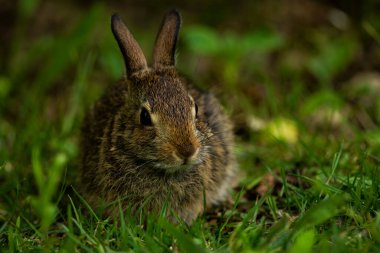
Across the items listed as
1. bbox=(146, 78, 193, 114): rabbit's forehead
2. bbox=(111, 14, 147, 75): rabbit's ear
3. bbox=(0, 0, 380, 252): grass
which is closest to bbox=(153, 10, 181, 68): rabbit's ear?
bbox=(111, 14, 147, 75): rabbit's ear

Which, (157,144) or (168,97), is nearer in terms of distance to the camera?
(157,144)

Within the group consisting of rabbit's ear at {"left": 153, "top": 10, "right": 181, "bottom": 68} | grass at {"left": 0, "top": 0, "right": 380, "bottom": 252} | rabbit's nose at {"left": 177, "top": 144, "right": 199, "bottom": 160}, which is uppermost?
rabbit's ear at {"left": 153, "top": 10, "right": 181, "bottom": 68}

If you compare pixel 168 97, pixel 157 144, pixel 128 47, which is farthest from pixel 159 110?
pixel 128 47

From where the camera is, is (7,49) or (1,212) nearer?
(1,212)

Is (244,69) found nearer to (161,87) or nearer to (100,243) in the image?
(161,87)

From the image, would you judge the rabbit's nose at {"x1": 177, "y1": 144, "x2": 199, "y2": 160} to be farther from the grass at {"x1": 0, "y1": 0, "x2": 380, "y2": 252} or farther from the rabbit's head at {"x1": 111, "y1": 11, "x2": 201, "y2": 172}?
the grass at {"x1": 0, "y1": 0, "x2": 380, "y2": 252}

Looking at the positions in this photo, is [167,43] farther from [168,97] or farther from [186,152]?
[186,152]

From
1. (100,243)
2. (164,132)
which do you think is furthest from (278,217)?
(100,243)
